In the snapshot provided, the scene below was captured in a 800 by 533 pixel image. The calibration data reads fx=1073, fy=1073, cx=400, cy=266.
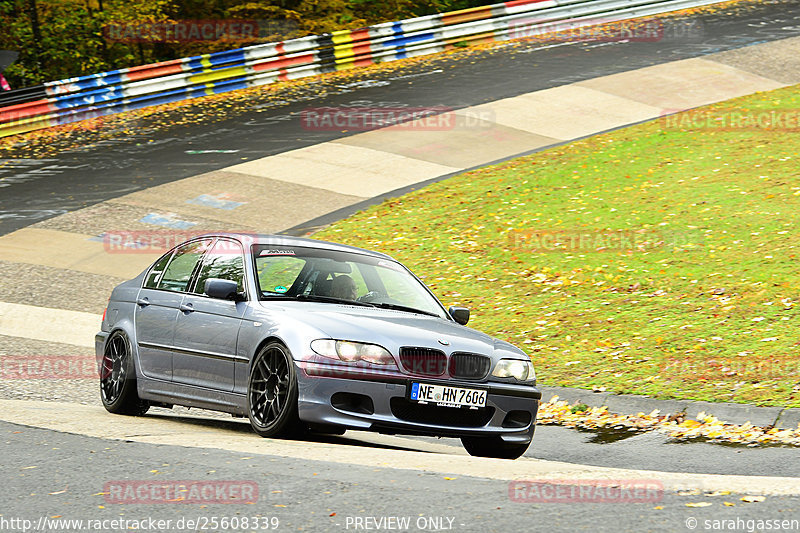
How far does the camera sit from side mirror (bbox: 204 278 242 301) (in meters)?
7.66

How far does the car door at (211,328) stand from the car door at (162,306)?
118 mm

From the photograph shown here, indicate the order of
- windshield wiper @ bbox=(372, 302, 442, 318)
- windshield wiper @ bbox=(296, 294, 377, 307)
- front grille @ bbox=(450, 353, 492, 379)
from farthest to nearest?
windshield wiper @ bbox=(372, 302, 442, 318)
windshield wiper @ bbox=(296, 294, 377, 307)
front grille @ bbox=(450, 353, 492, 379)

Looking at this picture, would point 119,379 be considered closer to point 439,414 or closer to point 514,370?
point 439,414

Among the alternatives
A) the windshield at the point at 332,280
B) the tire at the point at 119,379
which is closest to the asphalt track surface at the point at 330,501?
the windshield at the point at 332,280

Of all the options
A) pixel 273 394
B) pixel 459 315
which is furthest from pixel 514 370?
pixel 273 394

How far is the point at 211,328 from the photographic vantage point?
7906 mm

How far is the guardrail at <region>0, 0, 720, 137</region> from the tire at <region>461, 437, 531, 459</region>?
1907 centimetres

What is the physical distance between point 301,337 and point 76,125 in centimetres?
1964

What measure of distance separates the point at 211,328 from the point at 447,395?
1.90 metres

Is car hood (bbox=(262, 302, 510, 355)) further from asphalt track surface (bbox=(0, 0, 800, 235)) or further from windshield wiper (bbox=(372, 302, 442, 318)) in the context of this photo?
asphalt track surface (bbox=(0, 0, 800, 235))

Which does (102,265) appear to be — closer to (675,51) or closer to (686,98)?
(686,98)

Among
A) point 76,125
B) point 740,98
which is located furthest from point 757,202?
point 76,125

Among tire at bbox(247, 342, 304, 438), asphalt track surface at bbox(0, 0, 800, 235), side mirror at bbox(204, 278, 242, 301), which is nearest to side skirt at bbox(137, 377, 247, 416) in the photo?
tire at bbox(247, 342, 304, 438)

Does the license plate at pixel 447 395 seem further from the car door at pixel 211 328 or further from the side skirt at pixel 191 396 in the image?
the car door at pixel 211 328
